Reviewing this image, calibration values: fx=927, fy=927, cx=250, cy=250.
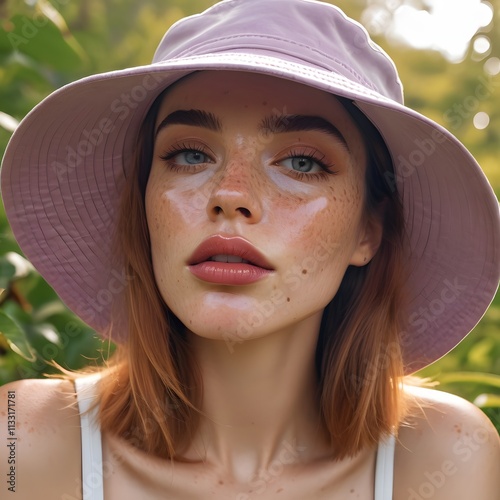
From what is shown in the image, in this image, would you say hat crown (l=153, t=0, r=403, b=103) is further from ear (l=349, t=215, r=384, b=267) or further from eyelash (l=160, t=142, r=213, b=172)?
ear (l=349, t=215, r=384, b=267)

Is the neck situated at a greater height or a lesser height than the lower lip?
lesser

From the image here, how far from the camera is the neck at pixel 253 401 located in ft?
6.97

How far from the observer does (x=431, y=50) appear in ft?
12.5

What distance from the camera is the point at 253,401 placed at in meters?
2.17

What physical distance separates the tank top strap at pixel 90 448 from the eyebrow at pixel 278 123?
0.69 m

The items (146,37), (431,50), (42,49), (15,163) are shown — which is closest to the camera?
(15,163)

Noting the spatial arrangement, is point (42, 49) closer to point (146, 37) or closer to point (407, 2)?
point (146, 37)

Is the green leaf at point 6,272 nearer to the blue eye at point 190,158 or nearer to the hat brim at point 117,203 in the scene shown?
the hat brim at point 117,203

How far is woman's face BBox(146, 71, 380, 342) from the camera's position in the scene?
73.2 inches

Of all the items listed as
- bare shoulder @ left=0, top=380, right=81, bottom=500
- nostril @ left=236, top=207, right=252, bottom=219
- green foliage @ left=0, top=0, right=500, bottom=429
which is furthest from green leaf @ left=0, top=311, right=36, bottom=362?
nostril @ left=236, top=207, right=252, bottom=219

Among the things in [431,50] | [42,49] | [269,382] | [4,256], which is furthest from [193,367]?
[431,50]

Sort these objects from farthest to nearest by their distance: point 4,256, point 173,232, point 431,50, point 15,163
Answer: point 431,50 → point 4,256 → point 15,163 → point 173,232

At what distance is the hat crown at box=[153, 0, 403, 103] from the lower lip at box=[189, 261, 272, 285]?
423mm

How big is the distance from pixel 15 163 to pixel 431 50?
222 cm
